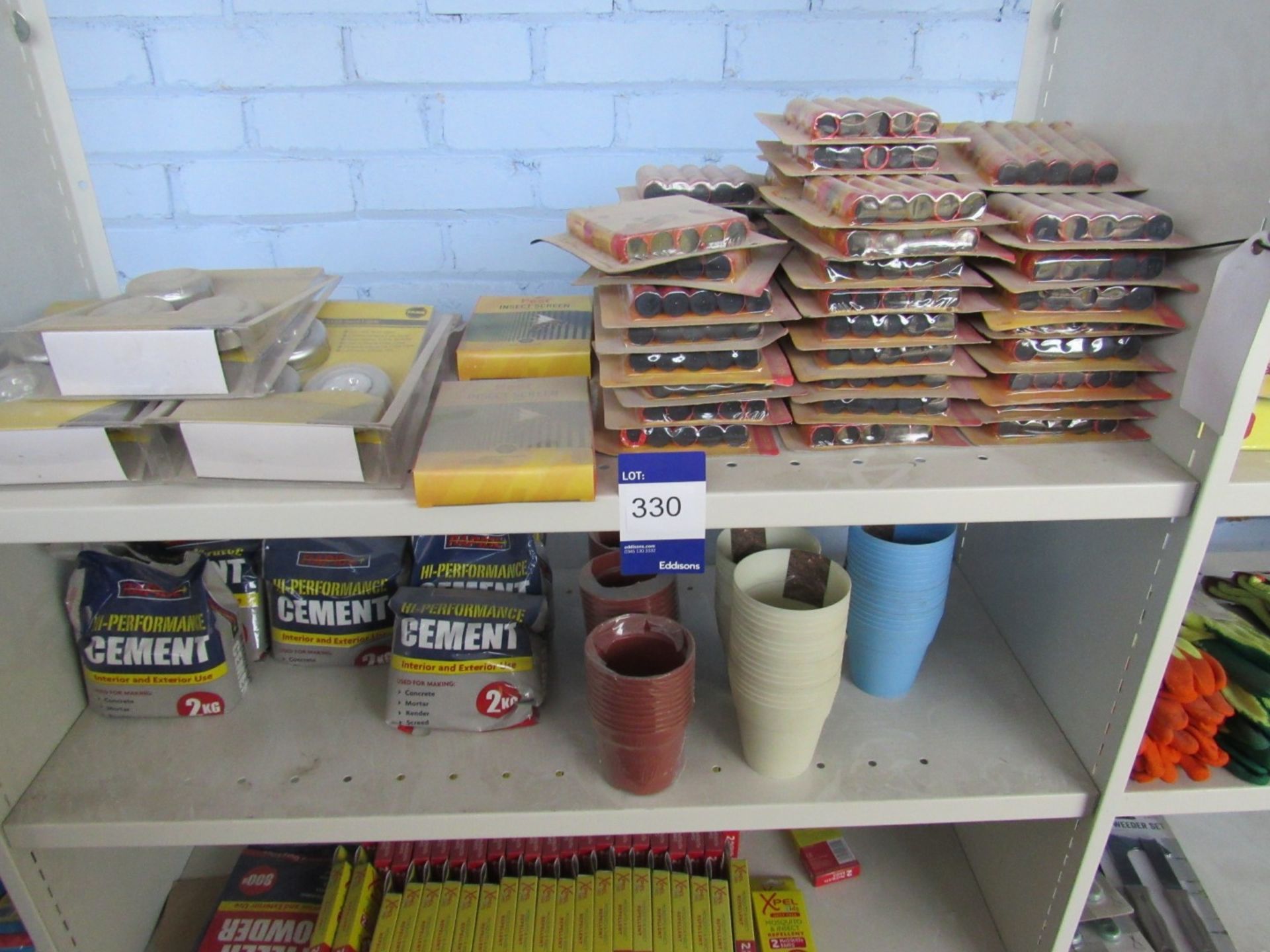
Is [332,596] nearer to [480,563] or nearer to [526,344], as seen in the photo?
[480,563]

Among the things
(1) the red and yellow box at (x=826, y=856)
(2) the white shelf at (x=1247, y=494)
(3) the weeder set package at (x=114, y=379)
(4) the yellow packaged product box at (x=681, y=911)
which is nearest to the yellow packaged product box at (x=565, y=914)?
(4) the yellow packaged product box at (x=681, y=911)

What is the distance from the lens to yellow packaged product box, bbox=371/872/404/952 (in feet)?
3.40

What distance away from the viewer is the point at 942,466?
753 millimetres

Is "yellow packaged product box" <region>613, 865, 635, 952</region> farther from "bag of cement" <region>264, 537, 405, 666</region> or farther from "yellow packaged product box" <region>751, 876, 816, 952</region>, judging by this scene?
"bag of cement" <region>264, 537, 405, 666</region>

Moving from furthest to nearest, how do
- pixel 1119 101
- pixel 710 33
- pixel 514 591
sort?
pixel 710 33, pixel 514 591, pixel 1119 101

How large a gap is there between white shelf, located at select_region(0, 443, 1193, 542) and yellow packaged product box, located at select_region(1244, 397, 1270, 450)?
74 millimetres

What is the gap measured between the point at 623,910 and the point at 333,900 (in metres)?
0.36

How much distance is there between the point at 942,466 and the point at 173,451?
68cm

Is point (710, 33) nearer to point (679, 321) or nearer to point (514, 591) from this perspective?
point (679, 321)

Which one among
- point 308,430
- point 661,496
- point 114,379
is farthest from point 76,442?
point 661,496

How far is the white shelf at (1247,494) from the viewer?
0.70 m

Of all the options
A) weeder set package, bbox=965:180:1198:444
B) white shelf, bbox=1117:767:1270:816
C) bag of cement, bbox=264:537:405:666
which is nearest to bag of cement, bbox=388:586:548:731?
bag of cement, bbox=264:537:405:666

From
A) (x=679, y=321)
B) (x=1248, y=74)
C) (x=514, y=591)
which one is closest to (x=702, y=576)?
(x=514, y=591)

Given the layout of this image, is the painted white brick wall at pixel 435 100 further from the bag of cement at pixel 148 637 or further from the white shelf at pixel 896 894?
the white shelf at pixel 896 894
